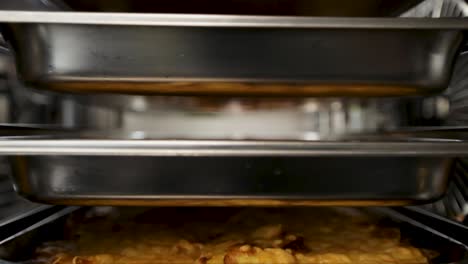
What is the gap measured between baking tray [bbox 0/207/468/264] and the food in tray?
2 centimetres

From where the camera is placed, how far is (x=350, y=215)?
109cm

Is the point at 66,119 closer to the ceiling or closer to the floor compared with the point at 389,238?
closer to the ceiling

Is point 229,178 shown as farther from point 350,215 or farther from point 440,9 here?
point 440,9

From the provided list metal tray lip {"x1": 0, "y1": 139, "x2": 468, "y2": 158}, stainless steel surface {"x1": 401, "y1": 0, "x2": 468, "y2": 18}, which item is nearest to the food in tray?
metal tray lip {"x1": 0, "y1": 139, "x2": 468, "y2": 158}

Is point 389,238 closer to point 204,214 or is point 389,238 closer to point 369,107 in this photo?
point 204,214

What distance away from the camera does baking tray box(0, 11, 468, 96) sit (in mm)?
654

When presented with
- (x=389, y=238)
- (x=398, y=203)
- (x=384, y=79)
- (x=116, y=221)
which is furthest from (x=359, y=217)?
(x=116, y=221)

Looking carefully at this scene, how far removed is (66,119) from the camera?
4.29ft

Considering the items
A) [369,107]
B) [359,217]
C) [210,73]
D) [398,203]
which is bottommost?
[359,217]

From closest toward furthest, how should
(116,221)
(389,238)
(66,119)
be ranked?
1. (389,238)
2. (116,221)
3. (66,119)

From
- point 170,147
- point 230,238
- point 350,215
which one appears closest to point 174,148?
point 170,147

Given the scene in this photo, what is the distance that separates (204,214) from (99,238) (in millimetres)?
249

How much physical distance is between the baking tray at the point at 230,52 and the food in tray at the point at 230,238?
280mm

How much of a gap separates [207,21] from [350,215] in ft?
2.09
